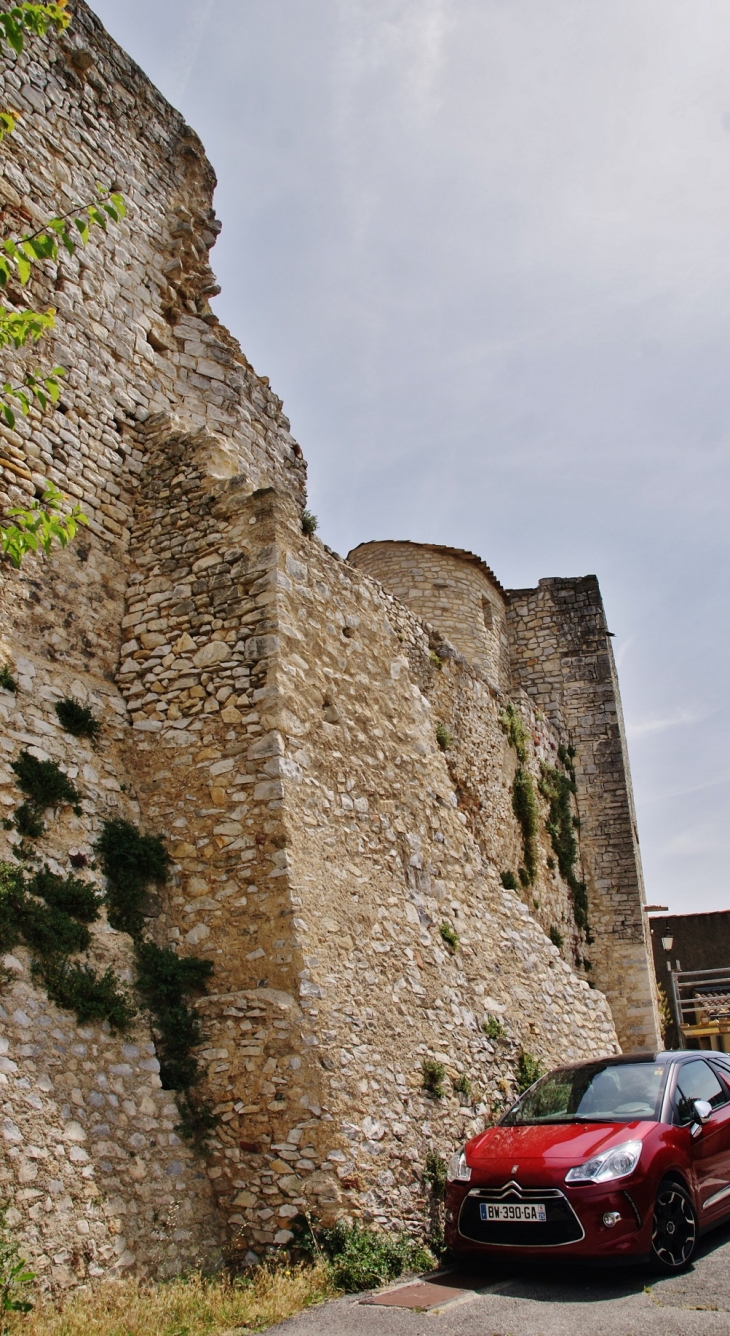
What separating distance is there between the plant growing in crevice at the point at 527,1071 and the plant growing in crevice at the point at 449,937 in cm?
128

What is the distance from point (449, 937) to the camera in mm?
9117

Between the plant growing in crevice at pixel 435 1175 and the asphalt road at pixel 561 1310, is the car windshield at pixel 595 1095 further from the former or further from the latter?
the asphalt road at pixel 561 1310

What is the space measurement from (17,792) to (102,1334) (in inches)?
132

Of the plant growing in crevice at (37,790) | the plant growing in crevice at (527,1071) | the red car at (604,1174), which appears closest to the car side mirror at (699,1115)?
the red car at (604,1174)

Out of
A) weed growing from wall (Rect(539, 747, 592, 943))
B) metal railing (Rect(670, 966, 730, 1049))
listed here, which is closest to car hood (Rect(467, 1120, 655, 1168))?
weed growing from wall (Rect(539, 747, 592, 943))

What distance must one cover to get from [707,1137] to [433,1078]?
6.83ft

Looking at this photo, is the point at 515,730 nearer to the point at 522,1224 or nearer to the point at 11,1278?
the point at 522,1224

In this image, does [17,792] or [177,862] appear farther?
[177,862]

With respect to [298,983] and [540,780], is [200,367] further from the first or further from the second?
[540,780]

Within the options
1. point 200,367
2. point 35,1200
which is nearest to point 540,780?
point 200,367

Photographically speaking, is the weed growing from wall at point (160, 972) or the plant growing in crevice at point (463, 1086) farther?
the plant growing in crevice at point (463, 1086)

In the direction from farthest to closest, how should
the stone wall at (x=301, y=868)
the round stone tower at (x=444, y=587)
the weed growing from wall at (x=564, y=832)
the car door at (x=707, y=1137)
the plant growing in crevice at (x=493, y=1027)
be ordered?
the round stone tower at (x=444, y=587) → the weed growing from wall at (x=564, y=832) → the plant growing in crevice at (x=493, y=1027) → the stone wall at (x=301, y=868) → the car door at (x=707, y=1137)

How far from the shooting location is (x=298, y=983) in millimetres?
6812

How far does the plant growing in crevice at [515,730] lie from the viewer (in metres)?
14.2
